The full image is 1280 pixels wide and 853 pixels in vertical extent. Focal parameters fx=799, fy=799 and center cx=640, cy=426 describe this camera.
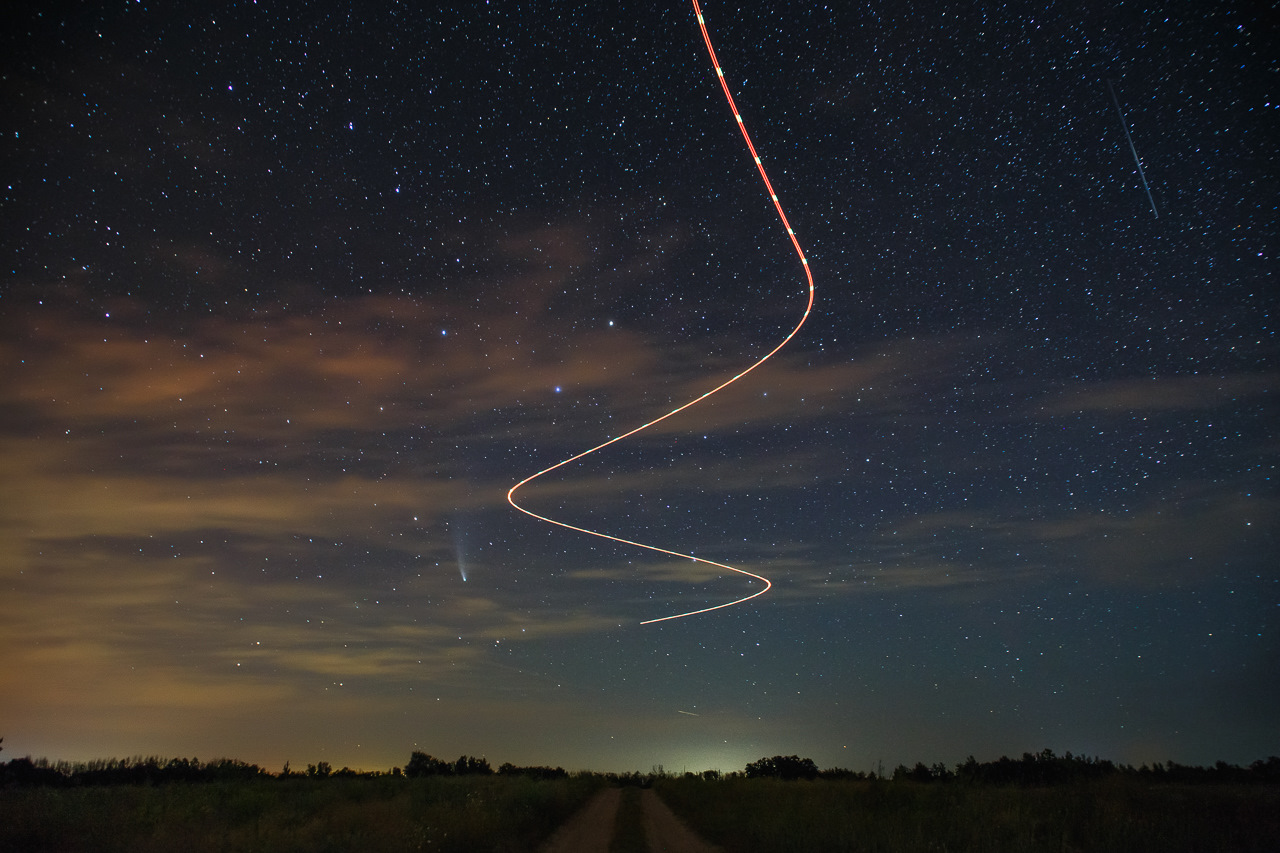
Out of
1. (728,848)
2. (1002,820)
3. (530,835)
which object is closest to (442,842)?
(530,835)

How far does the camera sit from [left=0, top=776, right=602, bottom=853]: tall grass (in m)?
11.5

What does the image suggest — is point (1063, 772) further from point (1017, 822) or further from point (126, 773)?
point (126, 773)

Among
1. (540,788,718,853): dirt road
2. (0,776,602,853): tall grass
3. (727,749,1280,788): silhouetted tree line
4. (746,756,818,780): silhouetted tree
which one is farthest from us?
(746,756,818,780): silhouetted tree

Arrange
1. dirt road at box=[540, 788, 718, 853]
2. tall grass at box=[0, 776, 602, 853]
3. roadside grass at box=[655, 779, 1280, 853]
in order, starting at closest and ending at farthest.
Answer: tall grass at box=[0, 776, 602, 853] → roadside grass at box=[655, 779, 1280, 853] → dirt road at box=[540, 788, 718, 853]

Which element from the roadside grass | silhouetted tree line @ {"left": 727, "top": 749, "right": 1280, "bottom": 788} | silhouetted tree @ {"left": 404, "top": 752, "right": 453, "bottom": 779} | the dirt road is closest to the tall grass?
the dirt road

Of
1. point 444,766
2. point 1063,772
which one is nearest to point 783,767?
point 444,766

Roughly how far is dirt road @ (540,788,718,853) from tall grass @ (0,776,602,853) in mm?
676

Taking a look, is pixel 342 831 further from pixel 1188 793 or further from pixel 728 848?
pixel 1188 793

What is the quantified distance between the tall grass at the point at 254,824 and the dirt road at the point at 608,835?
2.22ft

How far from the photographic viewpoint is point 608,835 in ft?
65.0

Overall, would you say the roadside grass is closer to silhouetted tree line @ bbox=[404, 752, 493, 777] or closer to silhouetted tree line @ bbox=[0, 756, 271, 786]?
silhouetted tree line @ bbox=[0, 756, 271, 786]

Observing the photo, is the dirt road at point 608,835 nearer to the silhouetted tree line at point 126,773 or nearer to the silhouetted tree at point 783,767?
the silhouetted tree line at point 126,773

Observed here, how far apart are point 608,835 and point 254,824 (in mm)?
8219

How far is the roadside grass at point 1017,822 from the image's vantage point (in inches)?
498
